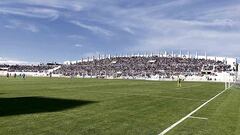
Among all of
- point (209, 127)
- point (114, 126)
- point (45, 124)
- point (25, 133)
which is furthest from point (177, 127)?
point (25, 133)

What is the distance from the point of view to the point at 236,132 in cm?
1455

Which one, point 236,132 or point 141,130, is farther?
point 236,132

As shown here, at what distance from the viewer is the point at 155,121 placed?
53.8 ft

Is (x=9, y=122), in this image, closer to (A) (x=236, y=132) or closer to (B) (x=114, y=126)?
(B) (x=114, y=126)

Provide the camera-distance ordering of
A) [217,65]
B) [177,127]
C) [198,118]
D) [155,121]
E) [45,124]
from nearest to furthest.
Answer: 1. [45,124]
2. [177,127]
3. [155,121]
4. [198,118]
5. [217,65]

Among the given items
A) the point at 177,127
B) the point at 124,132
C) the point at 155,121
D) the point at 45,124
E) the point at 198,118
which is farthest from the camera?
the point at 198,118

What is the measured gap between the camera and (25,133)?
12.0 metres

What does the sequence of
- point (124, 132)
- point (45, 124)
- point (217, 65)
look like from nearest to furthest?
point (124, 132) → point (45, 124) → point (217, 65)

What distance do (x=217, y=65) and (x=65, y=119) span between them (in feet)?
615

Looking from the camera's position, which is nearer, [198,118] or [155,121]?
[155,121]

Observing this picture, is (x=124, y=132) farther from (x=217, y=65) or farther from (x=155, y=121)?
(x=217, y=65)

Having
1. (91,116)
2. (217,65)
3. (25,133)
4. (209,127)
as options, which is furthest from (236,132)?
(217,65)

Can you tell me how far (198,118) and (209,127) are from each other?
2894 mm

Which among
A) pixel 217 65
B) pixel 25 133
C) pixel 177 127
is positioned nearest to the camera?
pixel 25 133
